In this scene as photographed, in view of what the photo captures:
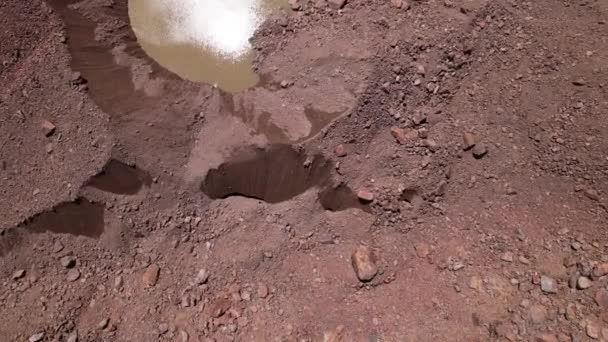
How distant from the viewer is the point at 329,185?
4.12 meters

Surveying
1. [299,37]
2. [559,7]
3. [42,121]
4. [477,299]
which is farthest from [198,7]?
[477,299]

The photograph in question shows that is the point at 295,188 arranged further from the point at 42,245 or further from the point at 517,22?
the point at 517,22

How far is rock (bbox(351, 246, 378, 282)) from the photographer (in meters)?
3.71

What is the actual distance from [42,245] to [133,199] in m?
0.83

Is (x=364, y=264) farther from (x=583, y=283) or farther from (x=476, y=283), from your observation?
(x=583, y=283)

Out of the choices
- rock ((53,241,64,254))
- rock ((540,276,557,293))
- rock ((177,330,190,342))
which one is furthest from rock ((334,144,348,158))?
rock ((53,241,64,254))

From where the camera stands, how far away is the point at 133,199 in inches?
161

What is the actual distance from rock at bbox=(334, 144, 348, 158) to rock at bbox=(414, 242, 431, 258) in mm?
1037

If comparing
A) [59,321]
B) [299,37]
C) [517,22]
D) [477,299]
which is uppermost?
[517,22]

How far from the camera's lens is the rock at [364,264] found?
12.2 feet

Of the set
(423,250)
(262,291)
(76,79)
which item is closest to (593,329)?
(423,250)

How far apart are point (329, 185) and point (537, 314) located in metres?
1.92

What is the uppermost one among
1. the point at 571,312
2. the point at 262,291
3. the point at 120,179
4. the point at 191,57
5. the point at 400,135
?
the point at 191,57

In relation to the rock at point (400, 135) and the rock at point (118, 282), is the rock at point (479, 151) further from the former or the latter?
the rock at point (118, 282)
